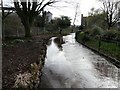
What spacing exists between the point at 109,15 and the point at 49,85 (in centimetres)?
4619

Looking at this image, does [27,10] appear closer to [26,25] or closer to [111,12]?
[26,25]

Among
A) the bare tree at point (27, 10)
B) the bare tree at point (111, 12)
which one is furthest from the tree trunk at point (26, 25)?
the bare tree at point (111, 12)

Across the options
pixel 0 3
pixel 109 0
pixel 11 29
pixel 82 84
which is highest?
pixel 109 0

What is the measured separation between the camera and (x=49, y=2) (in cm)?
2788

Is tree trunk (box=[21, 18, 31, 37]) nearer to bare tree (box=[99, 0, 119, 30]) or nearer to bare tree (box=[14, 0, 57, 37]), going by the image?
bare tree (box=[14, 0, 57, 37])

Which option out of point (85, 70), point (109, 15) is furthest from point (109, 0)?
point (85, 70)

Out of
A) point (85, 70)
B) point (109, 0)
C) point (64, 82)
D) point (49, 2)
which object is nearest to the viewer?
point (64, 82)

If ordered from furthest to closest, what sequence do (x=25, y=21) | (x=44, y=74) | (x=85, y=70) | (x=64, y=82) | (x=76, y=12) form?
(x=76, y=12) → (x=25, y=21) → (x=85, y=70) → (x=44, y=74) → (x=64, y=82)

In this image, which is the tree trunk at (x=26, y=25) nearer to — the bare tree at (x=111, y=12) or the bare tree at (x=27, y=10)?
the bare tree at (x=27, y=10)

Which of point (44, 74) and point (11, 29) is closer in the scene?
point (44, 74)

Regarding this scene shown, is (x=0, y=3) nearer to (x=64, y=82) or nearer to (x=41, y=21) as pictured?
(x=64, y=82)

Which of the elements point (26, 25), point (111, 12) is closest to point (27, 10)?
point (26, 25)

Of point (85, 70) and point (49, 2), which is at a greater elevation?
point (49, 2)

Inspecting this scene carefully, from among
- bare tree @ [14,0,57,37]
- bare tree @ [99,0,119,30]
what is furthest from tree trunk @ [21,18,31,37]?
bare tree @ [99,0,119,30]
